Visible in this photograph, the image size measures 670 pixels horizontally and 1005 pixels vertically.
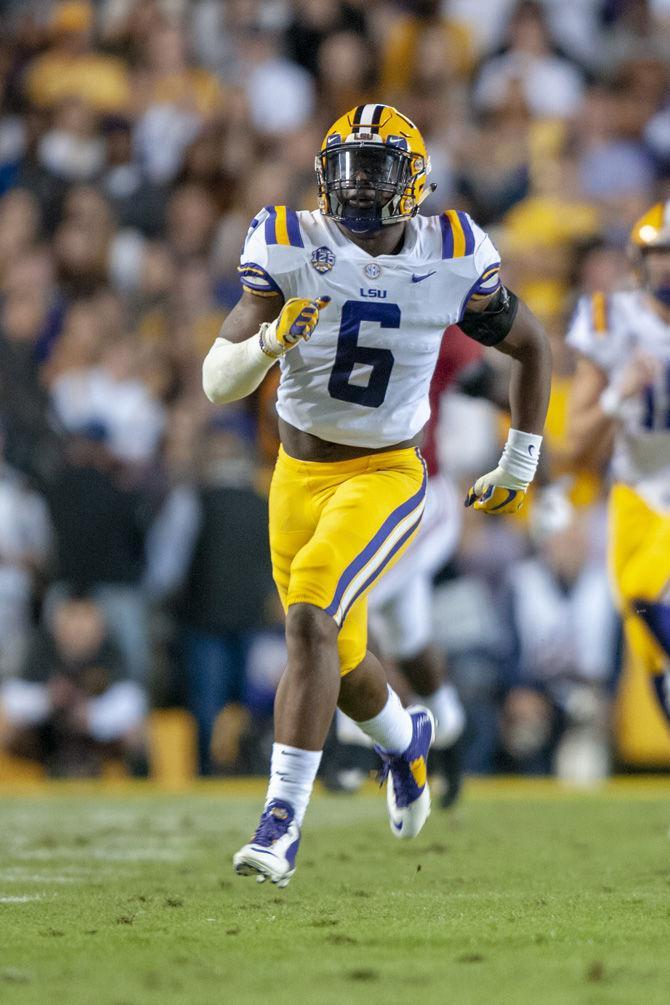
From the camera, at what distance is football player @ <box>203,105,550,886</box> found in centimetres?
387

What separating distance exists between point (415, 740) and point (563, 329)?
445cm

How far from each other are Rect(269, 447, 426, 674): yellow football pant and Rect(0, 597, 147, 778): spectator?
3602mm

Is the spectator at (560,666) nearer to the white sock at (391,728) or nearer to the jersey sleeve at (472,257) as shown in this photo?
the white sock at (391,728)

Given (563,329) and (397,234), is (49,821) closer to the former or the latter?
(397,234)

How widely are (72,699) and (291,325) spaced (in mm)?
4440

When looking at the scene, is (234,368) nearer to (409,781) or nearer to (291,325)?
(291,325)

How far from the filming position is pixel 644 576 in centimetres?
530

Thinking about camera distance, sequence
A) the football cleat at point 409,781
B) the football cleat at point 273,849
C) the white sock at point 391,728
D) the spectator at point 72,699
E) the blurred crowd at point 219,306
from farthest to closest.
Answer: the blurred crowd at point 219,306 < the spectator at point 72,699 < the football cleat at point 409,781 < the white sock at point 391,728 < the football cleat at point 273,849

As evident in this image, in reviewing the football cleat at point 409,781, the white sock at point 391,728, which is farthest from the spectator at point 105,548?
the white sock at point 391,728

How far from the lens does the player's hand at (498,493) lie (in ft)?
14.3

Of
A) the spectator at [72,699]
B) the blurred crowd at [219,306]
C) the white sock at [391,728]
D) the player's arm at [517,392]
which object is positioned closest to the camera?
the player's arm at [517,392]

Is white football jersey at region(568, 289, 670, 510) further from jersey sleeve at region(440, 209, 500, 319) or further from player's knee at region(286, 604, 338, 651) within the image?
player's knee at region(286, 604, 338, 651)

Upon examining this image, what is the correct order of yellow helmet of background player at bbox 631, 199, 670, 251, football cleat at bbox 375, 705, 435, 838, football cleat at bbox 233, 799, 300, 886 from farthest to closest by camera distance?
yellow helmet of background player at bbox 631, 199, 670, 251 → football cleat at bbox 375, 705, 435, 838 → football cleat at bbox 233, 799, 300, 886

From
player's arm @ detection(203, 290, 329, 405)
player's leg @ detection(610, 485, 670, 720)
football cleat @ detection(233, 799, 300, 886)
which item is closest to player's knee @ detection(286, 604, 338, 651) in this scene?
football cleat @ detection(233, 799, 300, 886)
